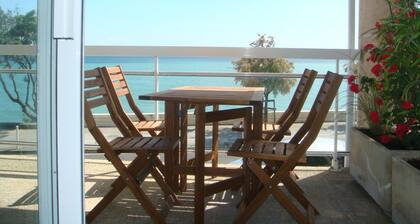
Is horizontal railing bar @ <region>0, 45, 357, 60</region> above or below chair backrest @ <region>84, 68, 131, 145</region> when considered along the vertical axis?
above

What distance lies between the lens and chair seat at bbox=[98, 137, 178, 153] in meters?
3.09

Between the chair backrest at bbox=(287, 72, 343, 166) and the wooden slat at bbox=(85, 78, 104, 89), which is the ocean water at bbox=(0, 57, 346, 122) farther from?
the chair backrest at bbox=(287, 72, 343, 166)

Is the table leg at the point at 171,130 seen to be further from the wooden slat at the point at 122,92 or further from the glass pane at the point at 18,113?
the glass pane at the point at 18,113

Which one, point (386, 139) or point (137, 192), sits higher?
point (386, 139)

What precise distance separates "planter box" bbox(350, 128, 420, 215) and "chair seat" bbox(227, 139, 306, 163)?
645 millimetres

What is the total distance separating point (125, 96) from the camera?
420cm

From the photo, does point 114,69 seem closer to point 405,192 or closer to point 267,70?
point 267,70

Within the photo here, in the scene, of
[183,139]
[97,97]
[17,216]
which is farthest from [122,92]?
[17,216]

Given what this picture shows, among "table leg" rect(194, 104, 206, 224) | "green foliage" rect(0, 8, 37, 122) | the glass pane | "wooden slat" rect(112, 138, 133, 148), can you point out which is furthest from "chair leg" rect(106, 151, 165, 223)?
"green foliage" rect(0, 8, 37, 122)

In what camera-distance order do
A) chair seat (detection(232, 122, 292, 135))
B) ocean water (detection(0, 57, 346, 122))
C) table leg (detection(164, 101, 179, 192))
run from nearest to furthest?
table leg (detection(164, 101, 179, 192)) → chair seat (detection(232, 122, 292, 135)) → ocean water (detection(0, 57, 346, 122))

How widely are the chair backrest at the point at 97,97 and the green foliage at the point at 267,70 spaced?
1344 millimetres

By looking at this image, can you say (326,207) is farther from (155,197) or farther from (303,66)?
(303,66)

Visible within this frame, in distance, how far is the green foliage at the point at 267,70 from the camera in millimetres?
4539

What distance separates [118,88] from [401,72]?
2152 mm
